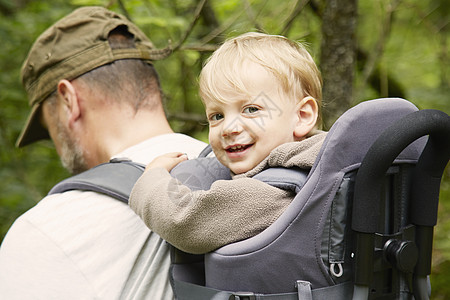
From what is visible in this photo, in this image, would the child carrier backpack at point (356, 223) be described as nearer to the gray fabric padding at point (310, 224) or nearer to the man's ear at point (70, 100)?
the gray fabric padding at point (310, 224)

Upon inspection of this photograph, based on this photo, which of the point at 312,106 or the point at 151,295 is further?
the point at 151,295

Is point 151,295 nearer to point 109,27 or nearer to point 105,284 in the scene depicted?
point 105,284

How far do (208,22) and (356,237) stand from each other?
150 inches

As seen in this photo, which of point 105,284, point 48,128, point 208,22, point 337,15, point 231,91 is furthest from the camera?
point 208,22

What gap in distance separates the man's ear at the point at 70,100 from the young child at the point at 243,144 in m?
0.79

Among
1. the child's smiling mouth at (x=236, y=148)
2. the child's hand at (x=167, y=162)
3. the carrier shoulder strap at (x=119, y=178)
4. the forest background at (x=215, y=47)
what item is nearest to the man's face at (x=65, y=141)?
the carrier shoulder strap at (x=119, y=178)

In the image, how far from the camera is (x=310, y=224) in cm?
126

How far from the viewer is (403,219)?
4.47 feet

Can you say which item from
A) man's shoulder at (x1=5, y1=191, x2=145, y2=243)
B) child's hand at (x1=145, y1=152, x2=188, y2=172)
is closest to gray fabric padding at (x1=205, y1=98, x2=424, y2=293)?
child's hand at (x1=145, y1=152, x2=188, y2=172)

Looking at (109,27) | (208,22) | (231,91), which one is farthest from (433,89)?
(231,91)

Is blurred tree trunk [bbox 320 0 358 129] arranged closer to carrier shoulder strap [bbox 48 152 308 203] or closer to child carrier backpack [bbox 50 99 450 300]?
carrier shoulder strap [bbox 48 152 308 203]

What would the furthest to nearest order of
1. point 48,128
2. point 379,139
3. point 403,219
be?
point 48,128 → point 403,219 → point 379,139

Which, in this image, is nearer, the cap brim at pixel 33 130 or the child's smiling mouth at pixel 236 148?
the child's smiling mouth at pixel 236 148

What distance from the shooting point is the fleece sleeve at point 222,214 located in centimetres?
137
